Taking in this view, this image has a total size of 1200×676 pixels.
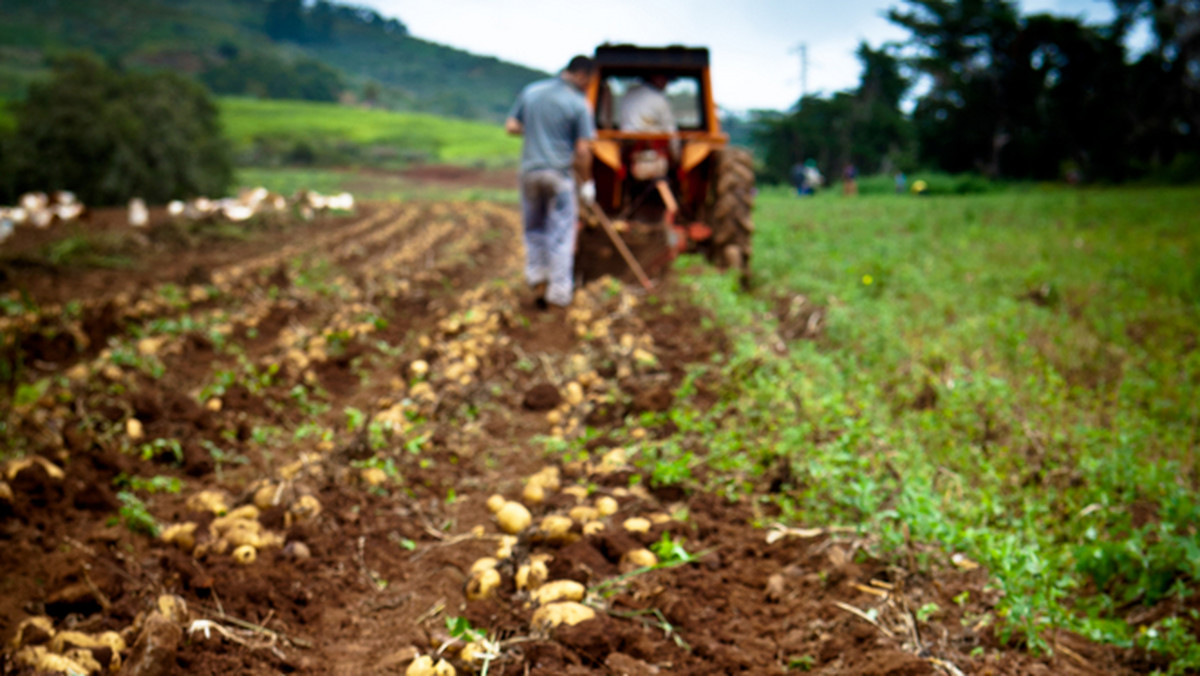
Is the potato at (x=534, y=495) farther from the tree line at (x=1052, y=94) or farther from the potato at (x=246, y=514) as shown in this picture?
the tree line at (x=1052, y=94)

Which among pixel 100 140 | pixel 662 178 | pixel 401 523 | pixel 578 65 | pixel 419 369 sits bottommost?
pixel 401 523

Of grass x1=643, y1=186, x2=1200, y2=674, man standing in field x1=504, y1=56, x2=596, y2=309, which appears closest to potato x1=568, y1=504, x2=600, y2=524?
grass x1=643, y1=186, x2=1200, y2=674

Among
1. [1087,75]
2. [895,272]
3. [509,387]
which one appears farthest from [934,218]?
[1087,75]

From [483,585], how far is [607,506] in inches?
23.4

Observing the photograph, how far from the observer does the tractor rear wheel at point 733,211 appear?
6371 mm

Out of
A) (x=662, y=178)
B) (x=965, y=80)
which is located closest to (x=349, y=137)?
(x=965, y=80)

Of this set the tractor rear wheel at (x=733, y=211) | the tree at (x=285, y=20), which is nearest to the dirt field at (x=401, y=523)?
the tractor rear wheel at (x=733, y=211)

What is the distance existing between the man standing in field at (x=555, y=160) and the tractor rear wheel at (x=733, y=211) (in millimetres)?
1189

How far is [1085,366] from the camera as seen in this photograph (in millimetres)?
4270

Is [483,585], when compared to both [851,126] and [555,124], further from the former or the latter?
[851,126]

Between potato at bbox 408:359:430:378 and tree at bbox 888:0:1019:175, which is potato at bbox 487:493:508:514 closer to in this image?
potato at bbox 408:359:430:378

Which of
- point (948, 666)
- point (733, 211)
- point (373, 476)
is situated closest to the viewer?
point (948, 666)

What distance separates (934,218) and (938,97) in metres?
22.8

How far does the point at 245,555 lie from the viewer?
2309 mm
